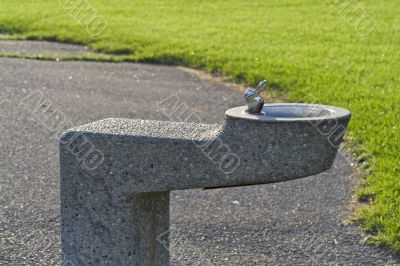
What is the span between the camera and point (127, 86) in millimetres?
11336

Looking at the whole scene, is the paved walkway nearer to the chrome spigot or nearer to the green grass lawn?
the green grass lawn

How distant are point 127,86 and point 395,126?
392 cm

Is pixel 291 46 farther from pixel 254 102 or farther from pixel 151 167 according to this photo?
pixel 151 167

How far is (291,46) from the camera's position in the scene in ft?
44.6

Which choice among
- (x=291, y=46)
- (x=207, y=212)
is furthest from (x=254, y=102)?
(x=291, y=46)

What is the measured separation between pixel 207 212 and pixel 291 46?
24.0 ft

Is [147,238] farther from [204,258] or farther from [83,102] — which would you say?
[83,102]

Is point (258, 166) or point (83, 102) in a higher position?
point (258, 166)

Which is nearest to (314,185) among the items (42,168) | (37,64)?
(42,168)

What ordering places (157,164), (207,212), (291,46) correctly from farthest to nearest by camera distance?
(291,46)
(207,212)
(157,164)

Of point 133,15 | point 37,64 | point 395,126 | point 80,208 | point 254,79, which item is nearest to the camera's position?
point 80,208

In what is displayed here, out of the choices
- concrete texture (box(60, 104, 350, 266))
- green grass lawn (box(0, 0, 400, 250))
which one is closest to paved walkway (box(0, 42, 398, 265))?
green grass lawn (box(0, 0, 400, 250))

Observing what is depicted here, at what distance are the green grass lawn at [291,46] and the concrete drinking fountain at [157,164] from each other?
1901 mm

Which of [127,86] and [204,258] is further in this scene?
[127,86]
